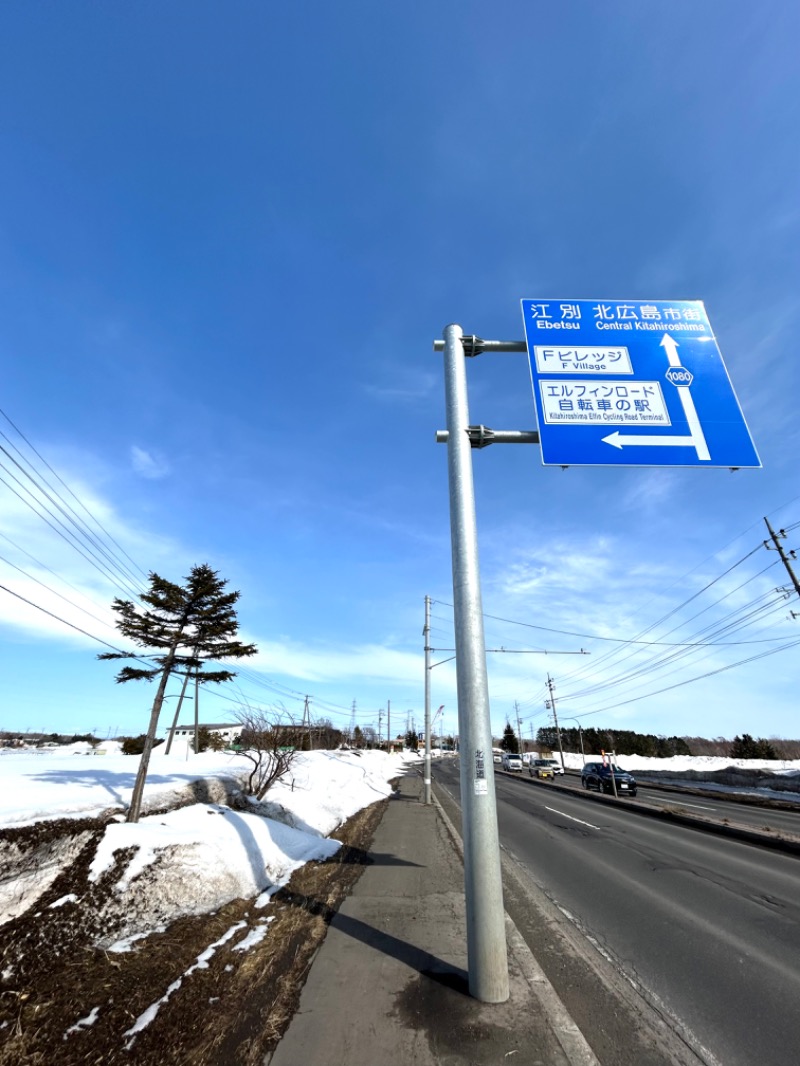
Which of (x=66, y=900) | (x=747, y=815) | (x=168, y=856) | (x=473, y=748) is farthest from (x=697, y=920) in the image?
(x=747, y=815)

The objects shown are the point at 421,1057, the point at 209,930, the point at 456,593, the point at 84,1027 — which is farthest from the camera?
the point at 209,930

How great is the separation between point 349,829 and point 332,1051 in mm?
11136

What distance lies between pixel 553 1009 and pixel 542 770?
4794 cm

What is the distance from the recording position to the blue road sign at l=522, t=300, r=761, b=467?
5.29m

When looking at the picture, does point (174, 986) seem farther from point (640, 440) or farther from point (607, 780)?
point (607, 780)

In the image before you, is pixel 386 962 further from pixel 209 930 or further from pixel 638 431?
pixel 638 431

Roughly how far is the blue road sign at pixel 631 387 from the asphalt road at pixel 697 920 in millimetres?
5162

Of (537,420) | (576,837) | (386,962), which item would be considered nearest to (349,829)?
(576,837)

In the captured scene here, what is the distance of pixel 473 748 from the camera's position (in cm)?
408

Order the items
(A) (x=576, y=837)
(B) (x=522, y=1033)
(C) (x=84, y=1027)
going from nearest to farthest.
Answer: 1. (B) (x=522, y=1033)
2. (C) (x=84, y=1027)
3. (A) (x=576, y=837)

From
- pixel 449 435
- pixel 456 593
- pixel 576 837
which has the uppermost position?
pixel 449 435

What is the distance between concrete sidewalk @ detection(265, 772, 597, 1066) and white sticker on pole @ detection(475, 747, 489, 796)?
5.12ft

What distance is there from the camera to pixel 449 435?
5.23 m

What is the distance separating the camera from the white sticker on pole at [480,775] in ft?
13.2
